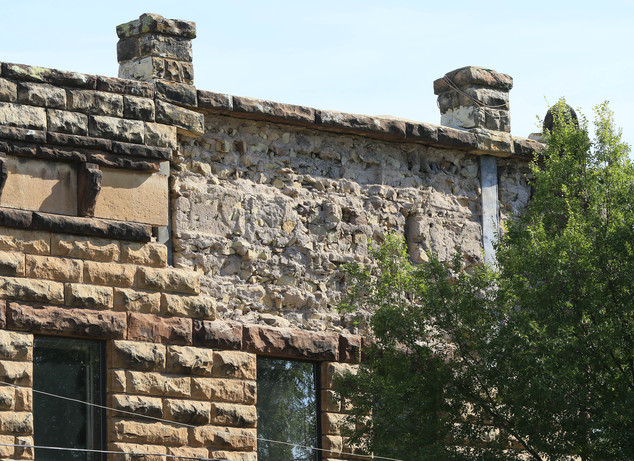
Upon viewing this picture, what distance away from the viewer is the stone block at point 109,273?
487 inches

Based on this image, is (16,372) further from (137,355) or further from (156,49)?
(156,49)

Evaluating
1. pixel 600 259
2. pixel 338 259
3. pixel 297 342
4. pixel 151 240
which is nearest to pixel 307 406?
pixel 297 342

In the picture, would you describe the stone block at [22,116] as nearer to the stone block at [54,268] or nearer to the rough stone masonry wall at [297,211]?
the stone block at [54,268]

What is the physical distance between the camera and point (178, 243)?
13.2 m

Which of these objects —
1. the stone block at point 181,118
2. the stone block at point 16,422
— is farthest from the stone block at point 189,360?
the stone block at point 181,118

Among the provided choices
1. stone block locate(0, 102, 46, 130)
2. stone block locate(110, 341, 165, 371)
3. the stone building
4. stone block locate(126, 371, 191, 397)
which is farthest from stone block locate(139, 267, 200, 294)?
stone block locate(0, 102, 46, 130)

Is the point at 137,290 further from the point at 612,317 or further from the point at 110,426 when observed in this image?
the point at 612,317

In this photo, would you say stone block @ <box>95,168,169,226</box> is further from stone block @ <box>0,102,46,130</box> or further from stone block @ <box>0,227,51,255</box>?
stone block @ <box>0,102,46,130</box>

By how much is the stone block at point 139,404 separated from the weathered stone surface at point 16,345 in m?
0.95

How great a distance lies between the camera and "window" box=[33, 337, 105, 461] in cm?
1211

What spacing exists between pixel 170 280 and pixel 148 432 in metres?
1.53

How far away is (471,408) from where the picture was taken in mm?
14172

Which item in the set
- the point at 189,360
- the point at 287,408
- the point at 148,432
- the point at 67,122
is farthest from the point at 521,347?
the point at 67,122

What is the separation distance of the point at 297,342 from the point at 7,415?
3384 millimetres
